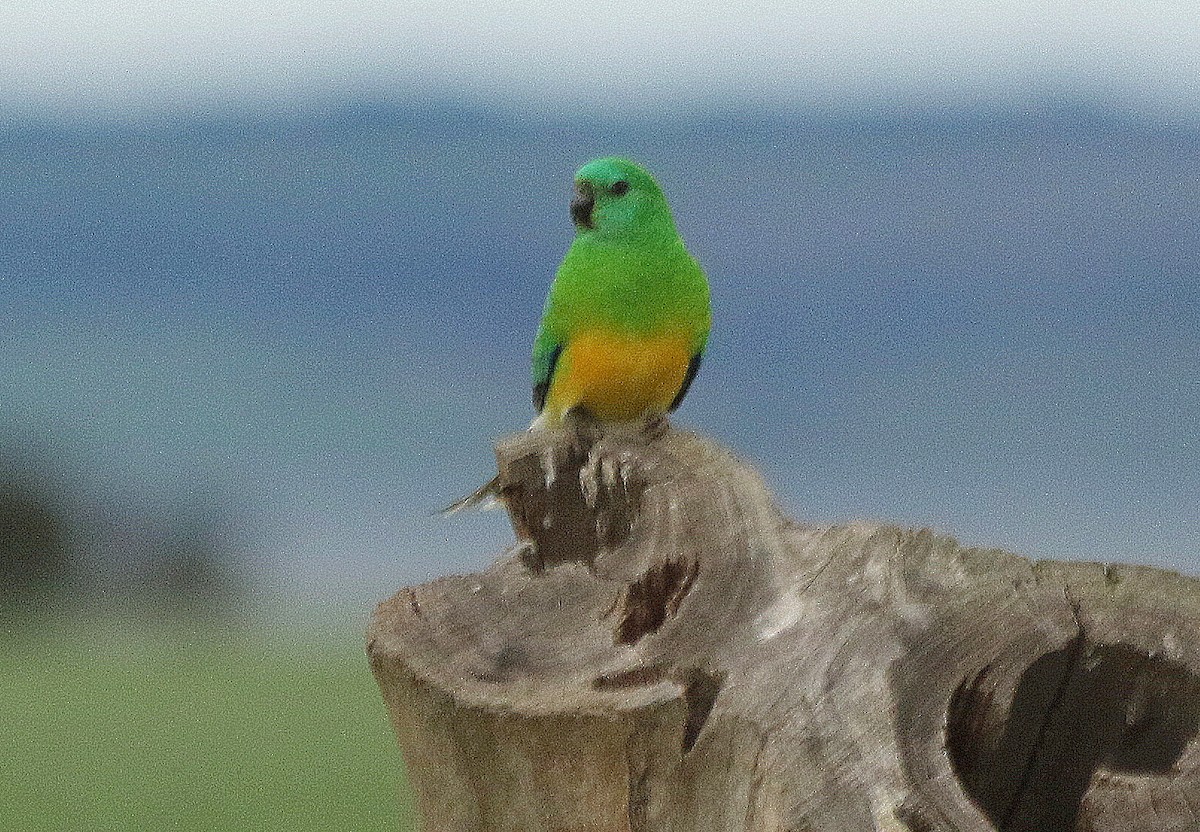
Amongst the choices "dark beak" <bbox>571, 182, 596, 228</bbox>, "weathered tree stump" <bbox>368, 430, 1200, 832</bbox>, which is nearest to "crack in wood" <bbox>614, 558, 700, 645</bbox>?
"weathered tree stump" <bbox>368, 430, 1200, 832</bbox>

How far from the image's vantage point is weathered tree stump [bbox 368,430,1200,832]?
1.05 meters

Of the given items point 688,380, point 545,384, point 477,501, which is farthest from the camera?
point 688,380

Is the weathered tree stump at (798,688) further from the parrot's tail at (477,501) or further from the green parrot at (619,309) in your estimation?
the green parrot at (619,309)

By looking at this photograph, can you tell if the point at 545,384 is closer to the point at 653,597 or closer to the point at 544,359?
the point at 544,359

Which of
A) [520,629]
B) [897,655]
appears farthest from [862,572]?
[520,629]

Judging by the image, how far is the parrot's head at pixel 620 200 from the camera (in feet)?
7.85

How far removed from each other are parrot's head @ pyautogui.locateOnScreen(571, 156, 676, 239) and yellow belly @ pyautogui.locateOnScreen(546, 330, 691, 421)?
0.68 feet

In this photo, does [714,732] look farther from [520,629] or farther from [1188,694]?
[1188,694]

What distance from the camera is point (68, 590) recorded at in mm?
3146

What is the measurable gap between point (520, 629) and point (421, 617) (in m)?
0.09

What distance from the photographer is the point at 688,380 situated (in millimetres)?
2533

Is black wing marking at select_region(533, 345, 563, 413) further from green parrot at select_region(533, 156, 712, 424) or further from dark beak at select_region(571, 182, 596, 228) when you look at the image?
dark beak at select_region(571, 182, 596, 228)

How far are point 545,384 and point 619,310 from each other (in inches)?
8.2

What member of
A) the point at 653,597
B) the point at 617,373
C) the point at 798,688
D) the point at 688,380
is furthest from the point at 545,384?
the point at 798,688
